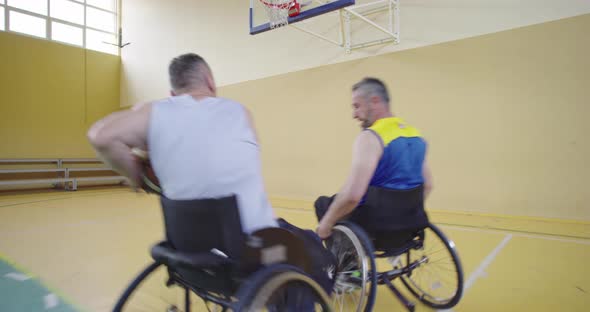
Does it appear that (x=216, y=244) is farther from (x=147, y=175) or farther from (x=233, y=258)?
(x=147, y=175)

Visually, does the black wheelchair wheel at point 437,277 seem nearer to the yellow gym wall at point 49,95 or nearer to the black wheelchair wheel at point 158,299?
the black wheelchair wheel at point 158,299

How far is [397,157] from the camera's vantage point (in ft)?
4.39

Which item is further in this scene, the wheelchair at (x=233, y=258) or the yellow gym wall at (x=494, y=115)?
the yellow gym wall at (x=494, y=115)

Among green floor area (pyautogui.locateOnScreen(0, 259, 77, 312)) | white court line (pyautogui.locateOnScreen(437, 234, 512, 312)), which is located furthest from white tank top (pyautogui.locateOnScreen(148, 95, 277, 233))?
white court line (pyautogui.locateOnScreen(437, 234, 512, 312))

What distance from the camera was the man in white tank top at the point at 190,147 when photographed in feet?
2.67

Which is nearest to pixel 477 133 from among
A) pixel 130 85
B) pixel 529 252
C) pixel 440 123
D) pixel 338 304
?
pixel 440 123

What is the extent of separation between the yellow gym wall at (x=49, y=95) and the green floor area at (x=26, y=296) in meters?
5.58

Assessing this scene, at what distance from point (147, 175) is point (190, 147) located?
0.72 ft

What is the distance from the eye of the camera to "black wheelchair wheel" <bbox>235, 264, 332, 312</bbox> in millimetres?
741

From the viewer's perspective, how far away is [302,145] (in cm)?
489

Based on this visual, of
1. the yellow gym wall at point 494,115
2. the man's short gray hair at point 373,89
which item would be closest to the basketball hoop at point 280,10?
the yellow gym wall at point 494,115

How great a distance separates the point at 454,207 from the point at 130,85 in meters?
6.84

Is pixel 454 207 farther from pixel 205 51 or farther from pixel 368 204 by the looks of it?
pixel 205 51

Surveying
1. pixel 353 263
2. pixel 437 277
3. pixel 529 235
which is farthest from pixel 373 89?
pixel 529 235
